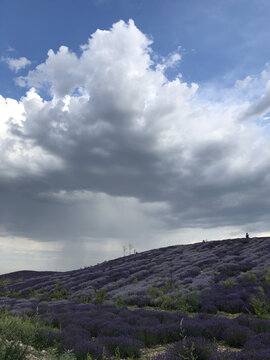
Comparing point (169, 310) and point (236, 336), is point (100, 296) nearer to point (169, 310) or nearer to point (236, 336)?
point (169, 310)

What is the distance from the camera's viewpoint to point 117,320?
11.7m

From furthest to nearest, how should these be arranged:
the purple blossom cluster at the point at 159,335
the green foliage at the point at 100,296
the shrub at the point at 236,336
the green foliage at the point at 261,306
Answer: the green foliage at the point at 100,296
the green foliage at the point at 261,306
the shrub at the point at 236,336
the purple blossom cluster at the point at 159,335

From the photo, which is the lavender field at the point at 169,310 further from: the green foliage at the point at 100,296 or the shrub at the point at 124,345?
the green foliage at the point at 100,296

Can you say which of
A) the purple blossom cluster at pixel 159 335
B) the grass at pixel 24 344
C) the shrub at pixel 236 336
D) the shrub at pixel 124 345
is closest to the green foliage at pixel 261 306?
the purple blossom cluster at pixel 159 335

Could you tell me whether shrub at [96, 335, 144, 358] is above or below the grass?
below

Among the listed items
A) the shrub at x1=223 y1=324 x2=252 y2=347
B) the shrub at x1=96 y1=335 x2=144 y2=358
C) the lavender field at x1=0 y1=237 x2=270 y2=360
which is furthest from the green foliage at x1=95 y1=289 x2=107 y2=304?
the shrub at x1=223 y1=324 x2=252 y2=347

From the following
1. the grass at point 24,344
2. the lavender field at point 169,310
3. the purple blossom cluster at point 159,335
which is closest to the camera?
the grass at point 24,344

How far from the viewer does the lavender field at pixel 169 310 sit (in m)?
8.14

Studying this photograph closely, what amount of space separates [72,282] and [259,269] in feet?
51.8

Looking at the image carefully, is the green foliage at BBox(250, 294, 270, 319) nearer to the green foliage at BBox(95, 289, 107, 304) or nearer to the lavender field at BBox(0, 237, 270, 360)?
the lavender field at BBox(0, 237, 270, 360)

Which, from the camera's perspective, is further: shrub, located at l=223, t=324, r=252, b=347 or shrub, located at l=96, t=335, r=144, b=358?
shrub, located at l=223, t=324, r=252, b=347

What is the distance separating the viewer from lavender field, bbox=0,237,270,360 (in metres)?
8.14

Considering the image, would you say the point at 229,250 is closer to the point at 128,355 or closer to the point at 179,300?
the point at 179,300

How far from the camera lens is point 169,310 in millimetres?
16297
